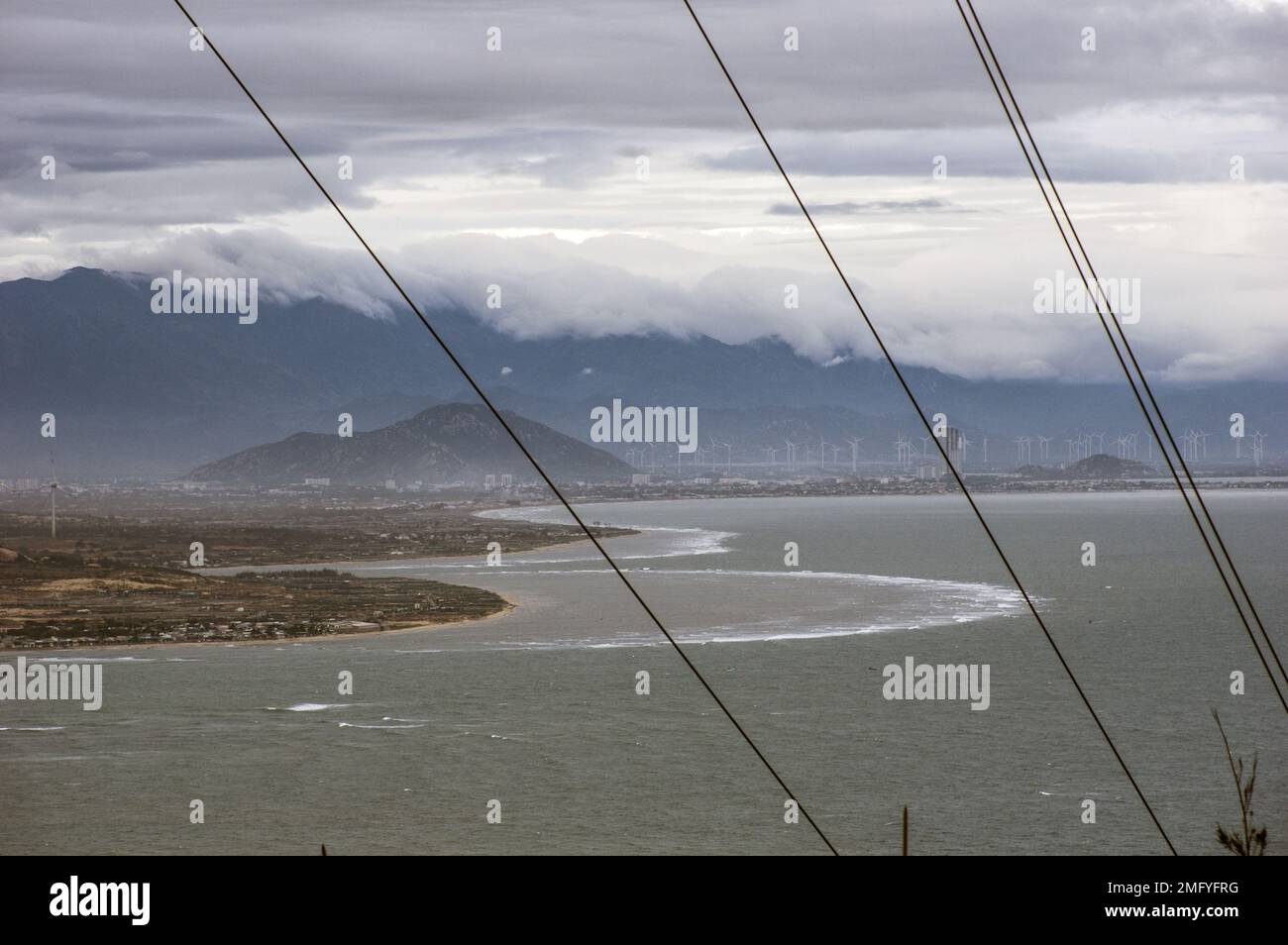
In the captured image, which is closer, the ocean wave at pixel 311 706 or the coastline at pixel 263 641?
the ocean wave at pixel 311 706

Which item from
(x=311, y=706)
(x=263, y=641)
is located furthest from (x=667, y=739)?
(x=263, y=641)

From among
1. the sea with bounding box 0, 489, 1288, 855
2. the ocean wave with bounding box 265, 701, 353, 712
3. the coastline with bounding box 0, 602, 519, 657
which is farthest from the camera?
the coastline with bounding box 0, 602, 519, 657

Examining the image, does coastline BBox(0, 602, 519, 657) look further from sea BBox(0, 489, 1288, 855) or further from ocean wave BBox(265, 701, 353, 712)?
ocean wave BBox(265, 701, 353, 712)

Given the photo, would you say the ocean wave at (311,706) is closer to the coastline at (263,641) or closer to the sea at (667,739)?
the sea at (667,739)

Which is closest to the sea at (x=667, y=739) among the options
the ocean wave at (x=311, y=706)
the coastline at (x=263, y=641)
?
the ocean wave at (x=311, y=706)

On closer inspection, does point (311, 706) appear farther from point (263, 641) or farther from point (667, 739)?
point (263, 641)

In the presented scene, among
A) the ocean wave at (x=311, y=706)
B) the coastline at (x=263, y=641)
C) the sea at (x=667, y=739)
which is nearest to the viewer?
the sea at (x=667, y=739)

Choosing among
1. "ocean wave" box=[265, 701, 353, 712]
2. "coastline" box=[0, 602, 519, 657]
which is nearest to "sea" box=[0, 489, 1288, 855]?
"ocean wave" box=[265, 701, 353, 712]

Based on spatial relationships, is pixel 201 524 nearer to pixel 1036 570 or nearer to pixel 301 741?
pixel 1036 570
